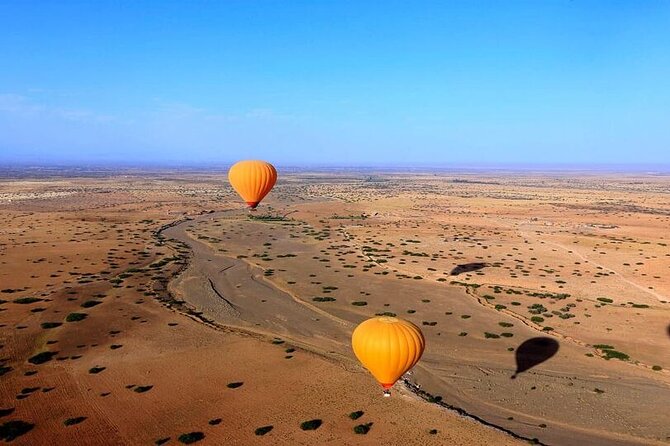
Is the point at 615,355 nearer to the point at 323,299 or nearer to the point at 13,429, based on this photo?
the point at 323,299

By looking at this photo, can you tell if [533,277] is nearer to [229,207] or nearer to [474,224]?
[474,224]

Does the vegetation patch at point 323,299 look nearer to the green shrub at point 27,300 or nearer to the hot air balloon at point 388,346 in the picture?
the hot air balloon at point 388,346

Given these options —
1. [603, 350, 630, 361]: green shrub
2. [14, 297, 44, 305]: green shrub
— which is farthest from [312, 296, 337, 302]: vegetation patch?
[14, 297, 44, 305]: green shrub

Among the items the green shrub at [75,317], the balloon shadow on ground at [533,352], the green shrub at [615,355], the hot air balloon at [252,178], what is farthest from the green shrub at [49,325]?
the green shrub at [615,355]

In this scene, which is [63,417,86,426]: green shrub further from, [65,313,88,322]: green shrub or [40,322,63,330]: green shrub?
[65,313,88,322]: green shrub

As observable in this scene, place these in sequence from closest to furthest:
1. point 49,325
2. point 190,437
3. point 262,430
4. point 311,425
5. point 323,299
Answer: point 190,437 < point 262,430 < point 311,425 < point 49,325 < point 323,299

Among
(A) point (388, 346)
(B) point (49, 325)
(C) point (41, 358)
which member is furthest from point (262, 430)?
(B) point (49, 325)

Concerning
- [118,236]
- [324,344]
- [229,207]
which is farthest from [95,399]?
[229,207]
